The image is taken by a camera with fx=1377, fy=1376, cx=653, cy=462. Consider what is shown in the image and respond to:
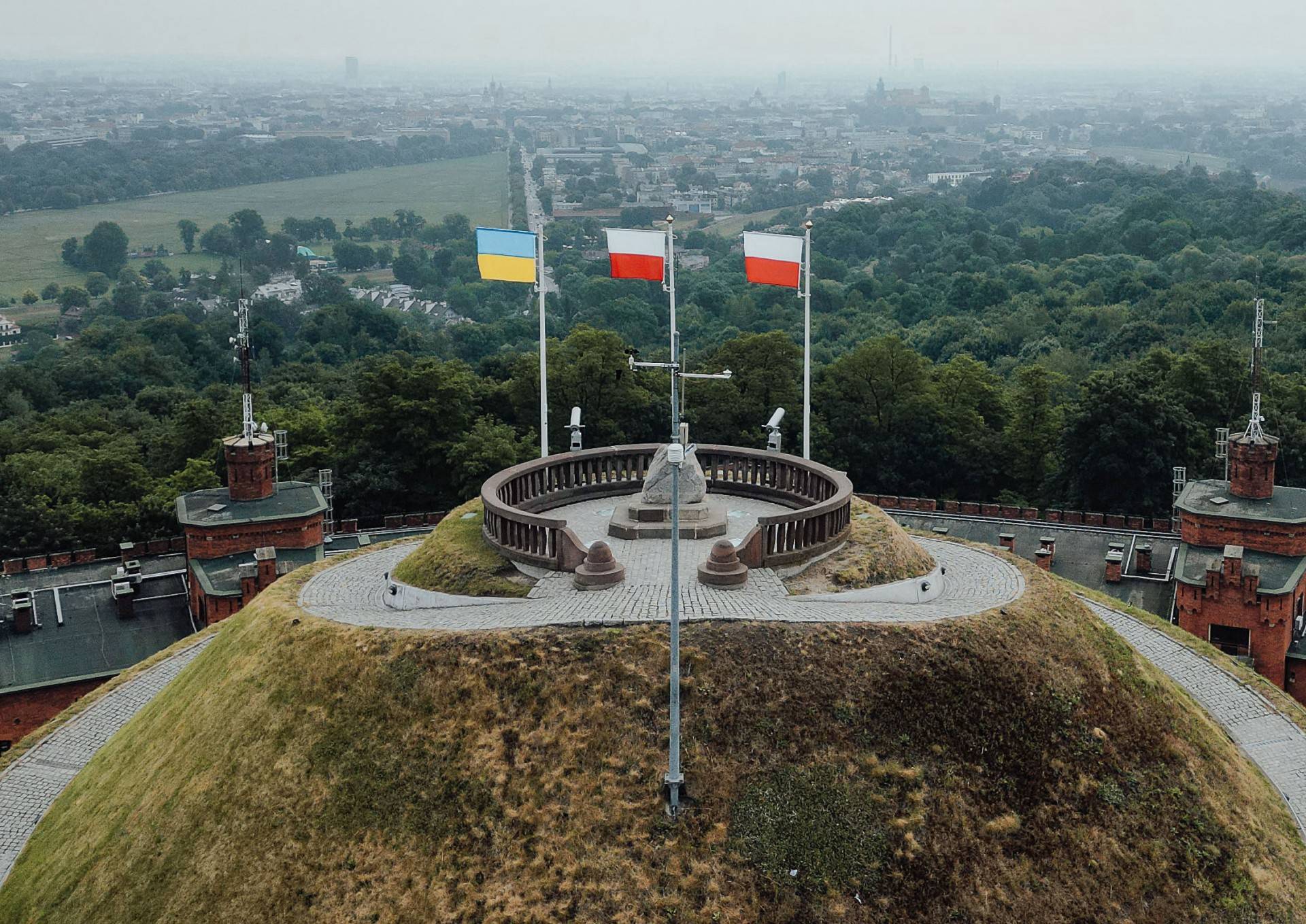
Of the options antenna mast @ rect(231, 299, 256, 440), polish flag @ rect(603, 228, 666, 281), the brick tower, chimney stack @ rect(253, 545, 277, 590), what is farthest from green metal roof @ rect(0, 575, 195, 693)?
polish flag @ rect(603, 228, 666, 281)

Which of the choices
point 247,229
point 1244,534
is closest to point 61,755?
point 1244,534

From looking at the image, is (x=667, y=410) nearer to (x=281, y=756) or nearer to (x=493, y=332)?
(x=281, y=756)

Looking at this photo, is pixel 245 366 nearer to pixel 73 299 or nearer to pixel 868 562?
pixel 868 562

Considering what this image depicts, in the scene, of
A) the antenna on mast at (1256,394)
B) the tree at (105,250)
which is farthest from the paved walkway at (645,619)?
the tree at (105,250)

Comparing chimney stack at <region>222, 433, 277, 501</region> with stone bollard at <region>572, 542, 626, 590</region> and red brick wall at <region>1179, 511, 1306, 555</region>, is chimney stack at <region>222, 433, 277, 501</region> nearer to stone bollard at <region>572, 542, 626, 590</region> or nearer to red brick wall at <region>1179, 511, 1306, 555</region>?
stone bollard at <region>572, 542, 626, 590</region>

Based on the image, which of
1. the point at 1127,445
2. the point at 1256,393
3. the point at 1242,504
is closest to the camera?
the point at 1242,504

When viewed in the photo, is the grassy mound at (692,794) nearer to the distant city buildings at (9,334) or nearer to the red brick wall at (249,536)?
the red brick wall at (249,536)
